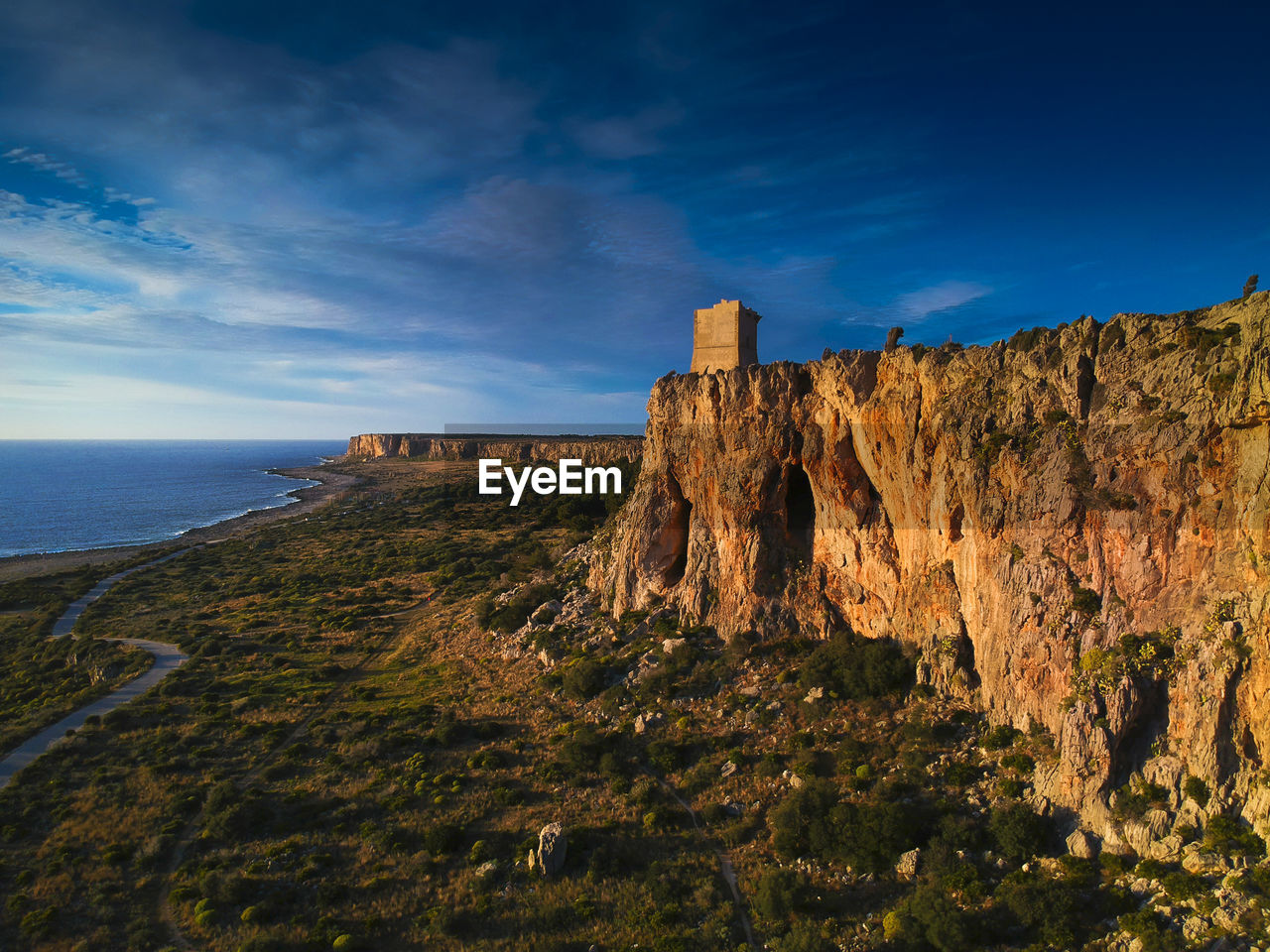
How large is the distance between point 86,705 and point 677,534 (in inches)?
1894

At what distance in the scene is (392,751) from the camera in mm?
39562

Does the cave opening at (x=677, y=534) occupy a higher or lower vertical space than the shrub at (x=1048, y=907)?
higher

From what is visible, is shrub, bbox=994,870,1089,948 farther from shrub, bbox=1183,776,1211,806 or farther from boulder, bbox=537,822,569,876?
boulder, bbox=537,822,569,876

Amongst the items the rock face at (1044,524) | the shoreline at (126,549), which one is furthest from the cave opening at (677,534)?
the shoreline at (126,549)

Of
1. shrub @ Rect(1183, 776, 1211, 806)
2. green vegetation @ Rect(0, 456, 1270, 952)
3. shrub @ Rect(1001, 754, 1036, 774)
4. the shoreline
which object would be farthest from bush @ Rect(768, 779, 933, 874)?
the shoreline

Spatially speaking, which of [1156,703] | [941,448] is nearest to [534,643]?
[941,448]

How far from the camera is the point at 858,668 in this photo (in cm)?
3625

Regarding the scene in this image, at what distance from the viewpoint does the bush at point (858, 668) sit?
35188 millimetres

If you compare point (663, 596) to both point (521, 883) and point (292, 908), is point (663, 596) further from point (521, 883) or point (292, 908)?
point (292, 908)

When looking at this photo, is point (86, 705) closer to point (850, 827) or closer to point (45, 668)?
point (45, 668)

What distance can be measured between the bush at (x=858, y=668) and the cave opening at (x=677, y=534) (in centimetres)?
1365

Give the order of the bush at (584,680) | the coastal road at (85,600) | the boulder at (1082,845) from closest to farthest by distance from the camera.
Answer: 1. the boulder at (1082,845)
2. the bush at (584,680)
3. the coastal road at (85,600)

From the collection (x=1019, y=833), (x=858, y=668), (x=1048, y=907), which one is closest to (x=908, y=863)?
(x=1019, y=833)

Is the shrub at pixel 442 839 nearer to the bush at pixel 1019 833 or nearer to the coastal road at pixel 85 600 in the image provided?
the bush at pixel 1019 833
